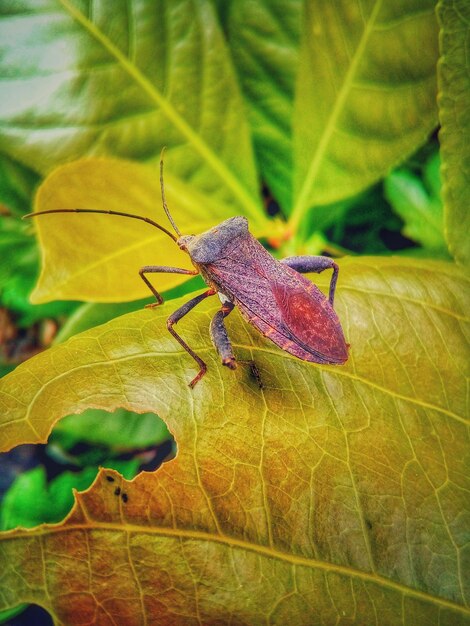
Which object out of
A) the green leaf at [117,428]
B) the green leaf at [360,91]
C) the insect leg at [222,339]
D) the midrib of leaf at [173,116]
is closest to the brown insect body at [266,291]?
the insect leg at [222,339]

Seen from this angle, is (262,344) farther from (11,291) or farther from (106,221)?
(11,291)

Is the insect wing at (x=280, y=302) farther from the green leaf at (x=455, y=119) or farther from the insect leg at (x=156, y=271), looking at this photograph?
the green leaf at (x=455, y=119)

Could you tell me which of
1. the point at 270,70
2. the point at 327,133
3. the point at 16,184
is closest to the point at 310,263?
the point at 327,133

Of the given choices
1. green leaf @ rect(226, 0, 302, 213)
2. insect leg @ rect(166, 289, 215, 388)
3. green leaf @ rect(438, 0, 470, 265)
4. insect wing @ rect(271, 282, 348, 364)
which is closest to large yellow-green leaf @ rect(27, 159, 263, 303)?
insect leg @ rect(166, 289, 215, 388)

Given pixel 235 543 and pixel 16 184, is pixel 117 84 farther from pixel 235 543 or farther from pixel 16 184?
pixel 235 543

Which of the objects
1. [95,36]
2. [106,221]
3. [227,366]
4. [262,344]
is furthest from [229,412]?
[95,36]
